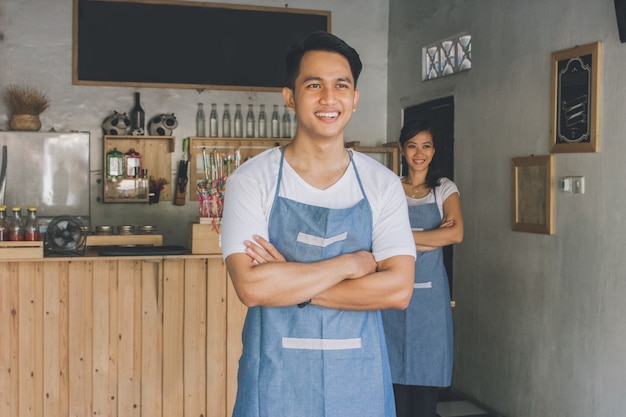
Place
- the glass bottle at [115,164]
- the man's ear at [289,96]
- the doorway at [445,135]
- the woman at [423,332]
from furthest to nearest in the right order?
the glass bottle at [115,164] < the doorway at [445,135] < the woman at [423,332] < the man's ear at [289,96]

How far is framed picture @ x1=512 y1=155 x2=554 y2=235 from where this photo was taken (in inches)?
173

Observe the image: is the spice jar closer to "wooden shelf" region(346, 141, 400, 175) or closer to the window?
"wooden shelf" region(346, 141, 400, 175)

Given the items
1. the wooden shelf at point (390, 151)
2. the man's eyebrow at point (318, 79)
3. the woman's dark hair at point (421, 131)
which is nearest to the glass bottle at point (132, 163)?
the wooden shelf at point (390, 151)

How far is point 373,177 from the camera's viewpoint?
2059 mm

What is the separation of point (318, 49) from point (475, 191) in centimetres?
352

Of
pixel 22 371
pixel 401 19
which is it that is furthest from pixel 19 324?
pixel 401 19

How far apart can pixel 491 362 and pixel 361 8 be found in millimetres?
3863

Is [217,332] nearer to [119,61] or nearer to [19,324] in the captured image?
[19,324]

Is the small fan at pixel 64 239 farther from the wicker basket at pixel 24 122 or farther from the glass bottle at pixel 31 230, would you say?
the wicker basket at pixel 24 122

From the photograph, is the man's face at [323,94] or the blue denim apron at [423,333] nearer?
the man's face at [323,94]

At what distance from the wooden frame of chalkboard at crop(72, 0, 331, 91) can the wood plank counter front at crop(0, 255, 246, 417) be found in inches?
121

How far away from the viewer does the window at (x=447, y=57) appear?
5473mm

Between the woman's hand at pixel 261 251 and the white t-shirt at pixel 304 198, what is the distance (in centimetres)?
2

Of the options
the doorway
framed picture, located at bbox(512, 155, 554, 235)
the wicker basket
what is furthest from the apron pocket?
the wicker basket
